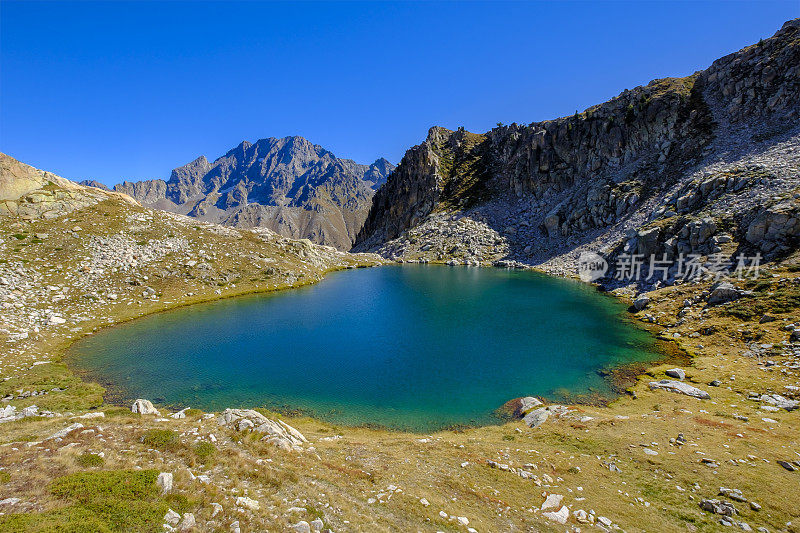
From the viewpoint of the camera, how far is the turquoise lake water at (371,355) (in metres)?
27.8

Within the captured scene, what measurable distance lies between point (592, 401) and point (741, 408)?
30.0 ft

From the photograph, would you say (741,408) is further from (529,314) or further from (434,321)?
(434,321)

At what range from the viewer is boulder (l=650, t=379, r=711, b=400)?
25.8 m

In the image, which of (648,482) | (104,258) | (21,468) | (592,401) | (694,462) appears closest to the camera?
(21,468)

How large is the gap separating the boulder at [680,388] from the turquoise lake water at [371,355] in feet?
13.2

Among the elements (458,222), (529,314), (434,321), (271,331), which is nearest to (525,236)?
(458,222)

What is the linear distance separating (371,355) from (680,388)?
91.5ft

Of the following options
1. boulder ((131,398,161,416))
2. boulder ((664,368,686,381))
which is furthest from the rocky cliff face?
boulder ((131,398,161,416))

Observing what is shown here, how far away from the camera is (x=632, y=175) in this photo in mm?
99312

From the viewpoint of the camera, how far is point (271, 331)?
1794 inches

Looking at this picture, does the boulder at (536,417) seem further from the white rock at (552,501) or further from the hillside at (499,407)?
the white rock at (552,501)

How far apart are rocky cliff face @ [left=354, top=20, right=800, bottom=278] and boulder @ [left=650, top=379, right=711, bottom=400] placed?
34554 mm

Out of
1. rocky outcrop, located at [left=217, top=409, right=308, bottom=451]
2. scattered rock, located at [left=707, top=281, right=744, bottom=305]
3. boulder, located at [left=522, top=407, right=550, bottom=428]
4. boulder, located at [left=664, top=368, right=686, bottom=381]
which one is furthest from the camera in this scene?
scattered rock, located at [left=707, top=281, right=744, bottom=305]

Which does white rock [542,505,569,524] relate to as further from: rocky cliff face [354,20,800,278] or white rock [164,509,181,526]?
rocky cliff face [354,20,800,278]
